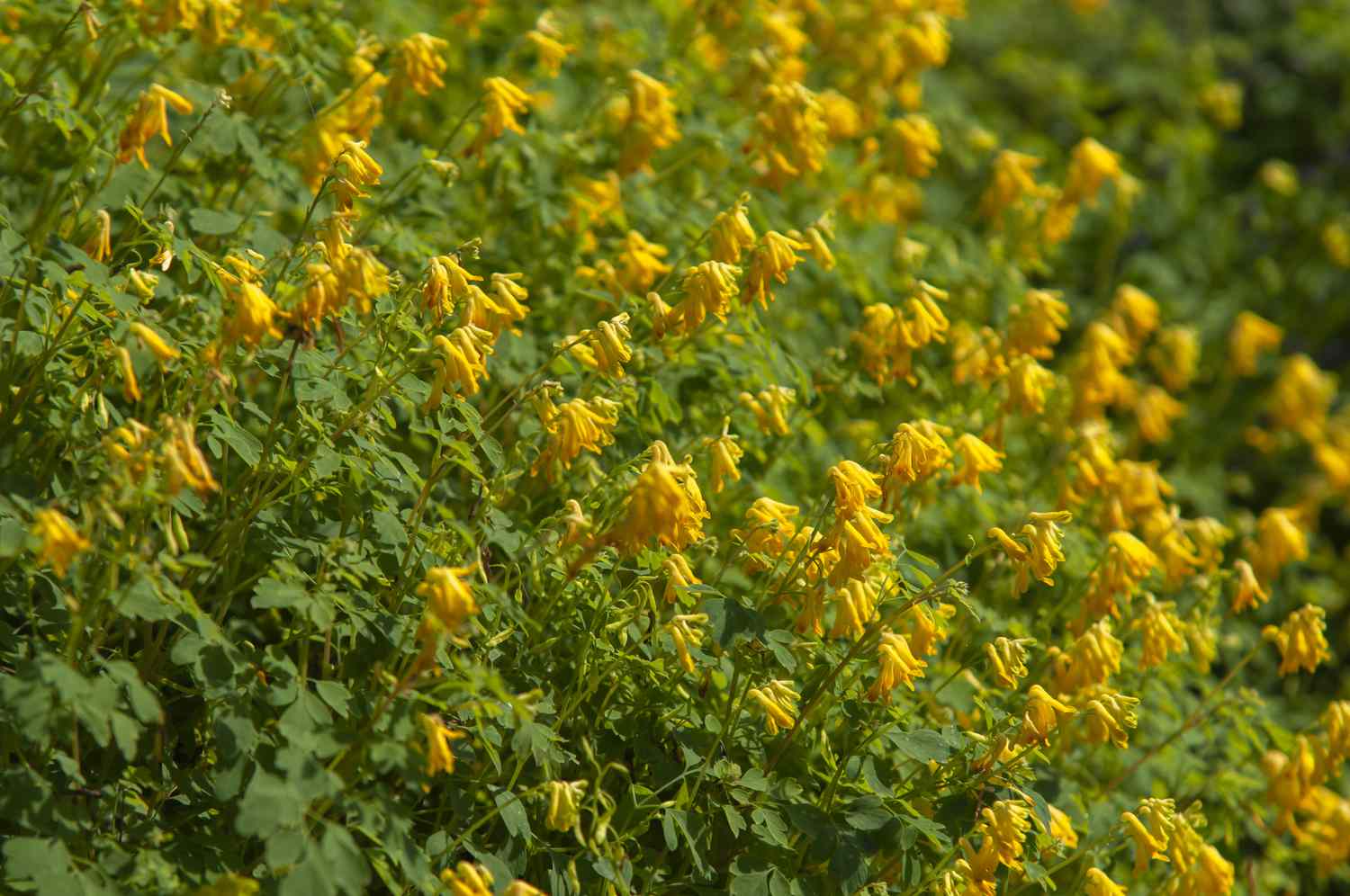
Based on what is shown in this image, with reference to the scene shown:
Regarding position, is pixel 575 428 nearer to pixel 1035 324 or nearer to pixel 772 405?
pixel 772 405

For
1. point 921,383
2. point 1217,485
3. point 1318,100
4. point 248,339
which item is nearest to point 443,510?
point 248,339

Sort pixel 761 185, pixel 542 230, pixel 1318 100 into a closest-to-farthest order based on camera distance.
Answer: pixel 542 230
pixel 761 185
pixel 1318 100

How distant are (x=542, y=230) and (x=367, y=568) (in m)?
1.59

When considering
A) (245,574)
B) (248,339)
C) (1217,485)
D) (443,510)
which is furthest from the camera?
(1217,485)

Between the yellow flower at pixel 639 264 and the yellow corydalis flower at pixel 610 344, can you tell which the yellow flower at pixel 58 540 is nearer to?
the yellow corydalis flower at pixel 610 344

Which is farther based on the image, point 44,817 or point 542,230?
point 542,230

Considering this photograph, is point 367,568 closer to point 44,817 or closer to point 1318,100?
point 44,817

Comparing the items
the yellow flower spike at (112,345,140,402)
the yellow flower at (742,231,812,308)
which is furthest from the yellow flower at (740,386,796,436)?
the yellow flower spike at (112,345,140,402)

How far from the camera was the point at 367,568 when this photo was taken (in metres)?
2.51

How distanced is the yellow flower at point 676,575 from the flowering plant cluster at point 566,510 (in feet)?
0.22

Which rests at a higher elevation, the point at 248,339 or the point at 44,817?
the point at 248,339

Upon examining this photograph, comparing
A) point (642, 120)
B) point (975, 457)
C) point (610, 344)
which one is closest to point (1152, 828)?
point (975, 457)

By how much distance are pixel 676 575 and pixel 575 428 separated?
317 mm

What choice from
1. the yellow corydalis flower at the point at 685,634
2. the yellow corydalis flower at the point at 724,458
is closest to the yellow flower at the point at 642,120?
the yellow corydalis flower at the point at 724,458
